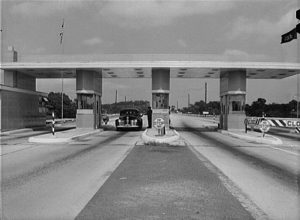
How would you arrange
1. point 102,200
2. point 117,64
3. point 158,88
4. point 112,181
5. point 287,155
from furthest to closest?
point 158,88 → point 117,64 → point 287,155 → point 112,181 → point 102,200

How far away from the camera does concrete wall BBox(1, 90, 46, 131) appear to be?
26.2 m

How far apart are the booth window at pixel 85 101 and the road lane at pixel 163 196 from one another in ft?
62.6

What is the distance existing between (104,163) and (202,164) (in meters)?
3.18

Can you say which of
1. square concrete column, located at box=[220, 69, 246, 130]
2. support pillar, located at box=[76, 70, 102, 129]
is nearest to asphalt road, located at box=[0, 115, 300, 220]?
square concrete column, located at box=[220, 69, 246, 130]

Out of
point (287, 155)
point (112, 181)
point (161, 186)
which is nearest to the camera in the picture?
point (161, 186)

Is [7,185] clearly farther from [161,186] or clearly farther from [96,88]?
[96,88]

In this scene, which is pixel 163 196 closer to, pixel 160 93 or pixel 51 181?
pixel 51 181

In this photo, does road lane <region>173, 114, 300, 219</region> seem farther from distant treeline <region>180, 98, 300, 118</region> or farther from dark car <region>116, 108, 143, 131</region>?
distant treeline <region>180, 98, 300, 118</region>

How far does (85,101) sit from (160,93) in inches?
245

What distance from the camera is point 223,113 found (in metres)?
30.9

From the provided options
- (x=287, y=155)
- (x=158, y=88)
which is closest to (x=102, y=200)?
(x=287, y=155)

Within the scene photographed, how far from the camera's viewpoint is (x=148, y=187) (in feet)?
26.1

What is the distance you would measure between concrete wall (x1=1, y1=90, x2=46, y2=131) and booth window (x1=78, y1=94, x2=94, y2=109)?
15.7 feet

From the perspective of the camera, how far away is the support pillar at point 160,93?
1147 inches
